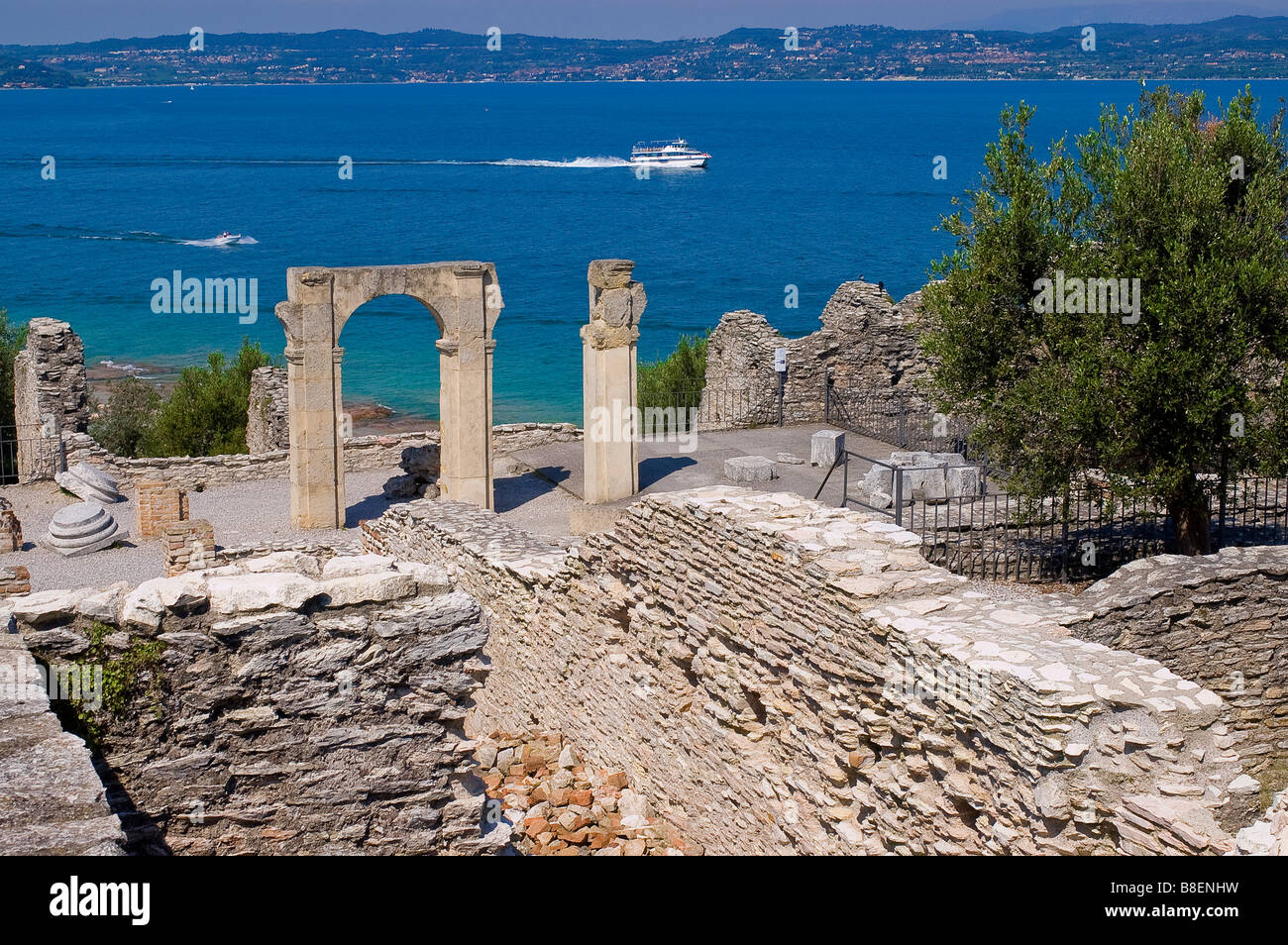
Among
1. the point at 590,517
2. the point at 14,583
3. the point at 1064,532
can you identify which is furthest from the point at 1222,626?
the point at 14,583

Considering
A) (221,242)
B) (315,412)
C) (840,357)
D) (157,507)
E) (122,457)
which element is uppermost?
(221,242)

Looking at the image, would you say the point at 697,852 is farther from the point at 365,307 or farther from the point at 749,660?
the point at 365,307

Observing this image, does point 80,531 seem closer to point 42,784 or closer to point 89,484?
point 89,484

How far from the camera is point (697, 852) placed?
1045 centimetres

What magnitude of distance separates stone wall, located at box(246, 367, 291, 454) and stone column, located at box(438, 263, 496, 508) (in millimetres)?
4957

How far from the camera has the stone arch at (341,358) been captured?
1875cm

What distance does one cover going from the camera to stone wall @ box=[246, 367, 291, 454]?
24.0 m

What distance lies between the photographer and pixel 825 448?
69.9 ft

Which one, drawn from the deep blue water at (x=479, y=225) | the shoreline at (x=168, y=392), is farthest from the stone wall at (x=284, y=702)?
the deep blue water at (x=479, y=225)

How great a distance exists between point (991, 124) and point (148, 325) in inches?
5259

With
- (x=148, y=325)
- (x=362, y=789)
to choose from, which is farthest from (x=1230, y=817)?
(x=148, y=325)

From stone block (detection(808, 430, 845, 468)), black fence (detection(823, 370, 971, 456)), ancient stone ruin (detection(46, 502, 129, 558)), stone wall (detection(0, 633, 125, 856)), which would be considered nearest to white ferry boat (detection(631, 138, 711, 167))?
black fence (detection(823, 370, 971, 456))

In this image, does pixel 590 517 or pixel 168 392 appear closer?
pixel 590 517

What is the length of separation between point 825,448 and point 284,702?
15230mm
